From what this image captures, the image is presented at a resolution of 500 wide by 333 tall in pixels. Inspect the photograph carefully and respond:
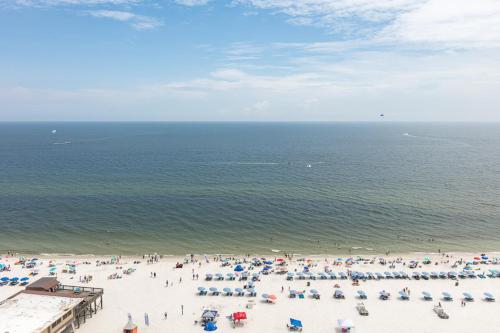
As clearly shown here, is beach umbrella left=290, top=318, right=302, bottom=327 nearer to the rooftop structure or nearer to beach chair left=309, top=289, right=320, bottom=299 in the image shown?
beach chair left=309, top=289, right=320, bottom=299

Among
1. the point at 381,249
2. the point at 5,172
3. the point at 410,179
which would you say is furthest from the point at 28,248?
the point at 410,179

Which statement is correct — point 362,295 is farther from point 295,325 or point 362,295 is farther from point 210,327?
point 210,327

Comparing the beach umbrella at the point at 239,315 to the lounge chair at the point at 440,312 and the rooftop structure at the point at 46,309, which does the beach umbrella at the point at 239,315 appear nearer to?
the rooftop structure at the point at 46,309

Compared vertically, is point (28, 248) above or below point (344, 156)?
below

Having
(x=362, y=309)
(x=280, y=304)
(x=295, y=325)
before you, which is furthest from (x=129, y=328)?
(x=362, y=309)

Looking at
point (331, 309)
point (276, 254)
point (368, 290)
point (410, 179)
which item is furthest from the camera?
point (410, 179)

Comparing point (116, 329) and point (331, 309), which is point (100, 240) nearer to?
point (116, 329)
